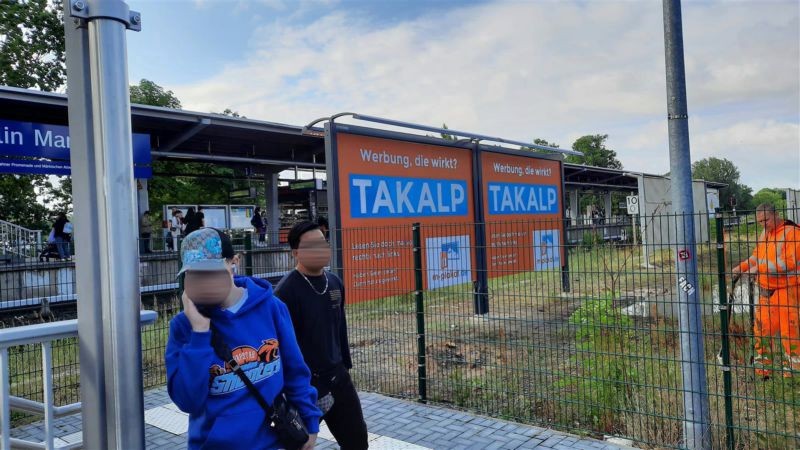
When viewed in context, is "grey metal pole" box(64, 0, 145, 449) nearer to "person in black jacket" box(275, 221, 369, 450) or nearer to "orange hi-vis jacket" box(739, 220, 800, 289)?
"person in black jacket" box(275, 221, 369, 450)

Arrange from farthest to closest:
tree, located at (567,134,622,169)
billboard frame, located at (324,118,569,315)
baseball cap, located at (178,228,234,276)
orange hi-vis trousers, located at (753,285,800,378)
Answer: 1. tree, located at (567,134,622,169)
2. billboard frame, located at (324,118,569,315)
3. orange hi-vis trousers, located at (753,285,800,378)
4. baseball cap, located at (178,228,234,276)

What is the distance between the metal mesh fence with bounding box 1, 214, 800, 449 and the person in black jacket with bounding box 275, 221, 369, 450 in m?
2.02

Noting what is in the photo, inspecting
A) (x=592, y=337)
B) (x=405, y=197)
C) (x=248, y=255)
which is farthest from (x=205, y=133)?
(x=592, y=337)

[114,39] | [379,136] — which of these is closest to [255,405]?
[114,39]

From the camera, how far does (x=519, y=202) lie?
36.3 feet

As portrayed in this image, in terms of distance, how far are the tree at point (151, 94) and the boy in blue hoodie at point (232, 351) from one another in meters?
30.2

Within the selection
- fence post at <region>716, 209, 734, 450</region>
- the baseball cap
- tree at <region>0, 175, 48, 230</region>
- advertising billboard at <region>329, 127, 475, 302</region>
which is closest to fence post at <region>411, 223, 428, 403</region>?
advertising billboard at <region>329, 127, 475, 302</region>

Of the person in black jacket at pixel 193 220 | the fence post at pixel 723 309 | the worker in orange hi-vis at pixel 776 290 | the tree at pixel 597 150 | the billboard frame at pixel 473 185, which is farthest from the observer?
the tree at pixel 597 150

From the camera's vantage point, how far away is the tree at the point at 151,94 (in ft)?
97.2

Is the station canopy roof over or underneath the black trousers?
over

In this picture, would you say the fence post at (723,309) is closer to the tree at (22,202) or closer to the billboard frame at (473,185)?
the billboard frame at (473,185)

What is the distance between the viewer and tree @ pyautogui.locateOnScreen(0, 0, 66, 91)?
67.9 ft

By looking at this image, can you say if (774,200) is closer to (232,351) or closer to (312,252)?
(312,252)

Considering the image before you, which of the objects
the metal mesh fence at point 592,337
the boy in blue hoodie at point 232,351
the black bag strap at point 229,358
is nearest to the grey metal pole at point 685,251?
the metal mesh fence at point 592,337
